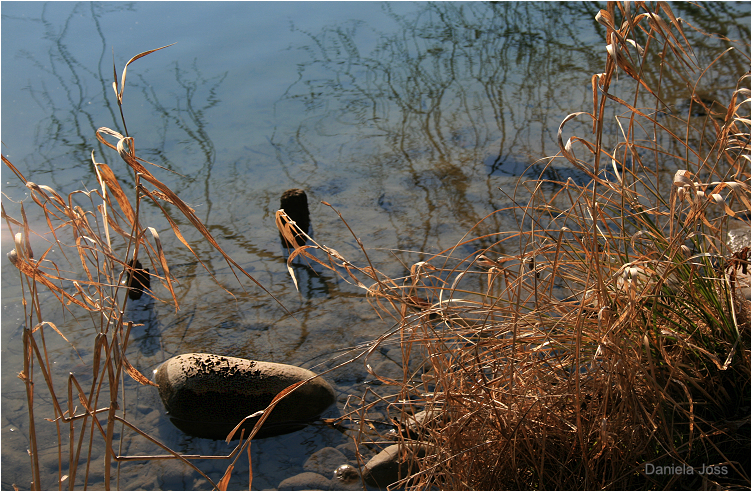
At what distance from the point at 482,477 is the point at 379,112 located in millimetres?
4114

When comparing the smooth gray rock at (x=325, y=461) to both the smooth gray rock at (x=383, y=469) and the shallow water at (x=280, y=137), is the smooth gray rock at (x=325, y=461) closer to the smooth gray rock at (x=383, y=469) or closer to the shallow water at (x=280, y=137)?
Answer: the shallow water at (x=280, y=137)

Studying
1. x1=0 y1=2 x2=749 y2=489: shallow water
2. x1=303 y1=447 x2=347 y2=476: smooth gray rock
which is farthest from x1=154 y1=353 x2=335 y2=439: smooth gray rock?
x1=303 y1=447 x2=347 y2=476: smooth gray rock

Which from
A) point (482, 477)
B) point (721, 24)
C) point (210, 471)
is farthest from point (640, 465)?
point (721, 24)

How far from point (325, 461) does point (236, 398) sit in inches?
22.4

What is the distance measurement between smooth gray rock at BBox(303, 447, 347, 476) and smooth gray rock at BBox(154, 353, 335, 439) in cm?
21

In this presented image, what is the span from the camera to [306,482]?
8.07 feet

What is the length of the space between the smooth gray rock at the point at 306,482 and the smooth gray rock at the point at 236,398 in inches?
11.7

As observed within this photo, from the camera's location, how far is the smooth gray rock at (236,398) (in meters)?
2.78

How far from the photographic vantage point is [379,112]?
5.39 meters

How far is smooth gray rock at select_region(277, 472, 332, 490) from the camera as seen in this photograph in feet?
8.00

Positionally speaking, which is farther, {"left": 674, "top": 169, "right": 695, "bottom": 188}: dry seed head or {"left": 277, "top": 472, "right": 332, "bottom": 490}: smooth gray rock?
{"left": 277, "top": 472, "right": 332, "bottom": 490}: smooth gray rock

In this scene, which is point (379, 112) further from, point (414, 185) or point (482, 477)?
point (482, 477)

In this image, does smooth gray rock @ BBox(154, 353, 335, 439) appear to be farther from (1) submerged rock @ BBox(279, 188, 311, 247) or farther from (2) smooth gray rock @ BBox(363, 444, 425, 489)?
(1) submerged rock @ BBox(279, 188, 311, 247)

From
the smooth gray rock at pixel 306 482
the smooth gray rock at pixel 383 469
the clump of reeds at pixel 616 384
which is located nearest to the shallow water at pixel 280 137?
the smooth gray rock at pixel 306 482
